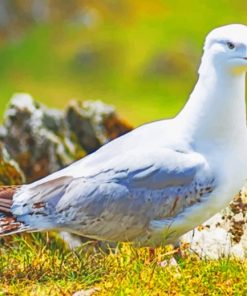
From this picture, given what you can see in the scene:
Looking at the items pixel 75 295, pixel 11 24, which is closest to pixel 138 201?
pixel 75 295

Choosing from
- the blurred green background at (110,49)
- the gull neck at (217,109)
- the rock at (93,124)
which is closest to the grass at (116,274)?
the gull neck at (217,109)

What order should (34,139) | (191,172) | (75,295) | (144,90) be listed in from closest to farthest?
(75,295) < (191,172) < (34,139) < (144,90)

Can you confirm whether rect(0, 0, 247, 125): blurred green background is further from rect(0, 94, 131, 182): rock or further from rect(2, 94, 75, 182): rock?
rect(2, 94, 75, 182): rock

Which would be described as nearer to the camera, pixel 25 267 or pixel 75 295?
pixel 75 295

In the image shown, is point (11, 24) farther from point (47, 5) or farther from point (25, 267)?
point (25, 267)

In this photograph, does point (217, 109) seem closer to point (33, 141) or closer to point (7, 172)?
point (7, 172)

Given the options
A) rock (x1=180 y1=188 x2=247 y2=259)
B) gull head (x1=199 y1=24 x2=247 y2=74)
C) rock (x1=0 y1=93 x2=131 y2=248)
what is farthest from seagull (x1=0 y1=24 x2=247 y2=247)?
rock (x1=0 y1=93 x2=131 y2=248)

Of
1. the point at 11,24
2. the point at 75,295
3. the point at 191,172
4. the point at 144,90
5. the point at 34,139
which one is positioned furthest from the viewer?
the point at 11,24

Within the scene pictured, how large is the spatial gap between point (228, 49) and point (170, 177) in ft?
3.36

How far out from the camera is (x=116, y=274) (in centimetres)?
991

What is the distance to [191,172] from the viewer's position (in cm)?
1026

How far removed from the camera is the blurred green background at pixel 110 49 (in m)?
32.7

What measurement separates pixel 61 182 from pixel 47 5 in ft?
95.4

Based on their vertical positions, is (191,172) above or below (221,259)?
above
